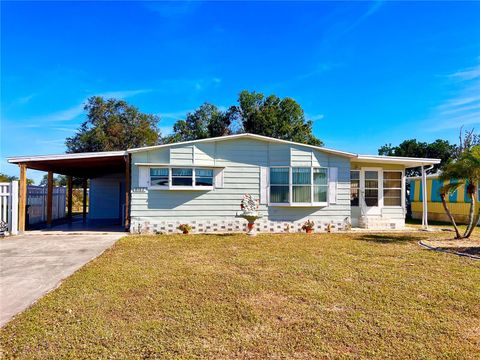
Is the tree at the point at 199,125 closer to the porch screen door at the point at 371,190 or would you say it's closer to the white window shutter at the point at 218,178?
the porch screen door at the point at 371,190

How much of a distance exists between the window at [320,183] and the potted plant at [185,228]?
4690 millimetres

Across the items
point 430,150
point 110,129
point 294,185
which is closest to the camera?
point 294,185

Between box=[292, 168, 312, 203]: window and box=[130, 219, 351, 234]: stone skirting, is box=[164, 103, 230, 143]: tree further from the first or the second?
box=[130, 219, 351, 234]: stone skirting

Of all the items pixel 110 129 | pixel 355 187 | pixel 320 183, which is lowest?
pixel 355 187

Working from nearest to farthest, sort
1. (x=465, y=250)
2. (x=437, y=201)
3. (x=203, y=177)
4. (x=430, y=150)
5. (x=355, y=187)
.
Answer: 1. (x=465, y=250)
2. (x=203, y=177)
3. (x=355, y=187)
4. (x=437, y=201)
5. (x=430, y=150)

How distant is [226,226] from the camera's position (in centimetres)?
1077

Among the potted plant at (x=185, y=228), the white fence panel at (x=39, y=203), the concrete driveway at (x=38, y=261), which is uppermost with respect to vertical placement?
the white fence panel at (x=39, y=203)

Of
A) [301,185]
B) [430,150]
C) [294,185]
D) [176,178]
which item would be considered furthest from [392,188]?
[430,150]

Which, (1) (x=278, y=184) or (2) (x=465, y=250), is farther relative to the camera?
(1) (x=278, y=184)

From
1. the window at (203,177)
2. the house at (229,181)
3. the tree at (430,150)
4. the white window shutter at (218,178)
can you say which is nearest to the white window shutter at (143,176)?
the house at (229,181)

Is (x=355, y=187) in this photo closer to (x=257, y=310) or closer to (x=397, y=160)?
(x=397, y=160)

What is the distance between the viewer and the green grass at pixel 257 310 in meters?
2.76

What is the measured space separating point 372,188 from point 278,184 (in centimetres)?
447

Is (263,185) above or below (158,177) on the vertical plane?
below
